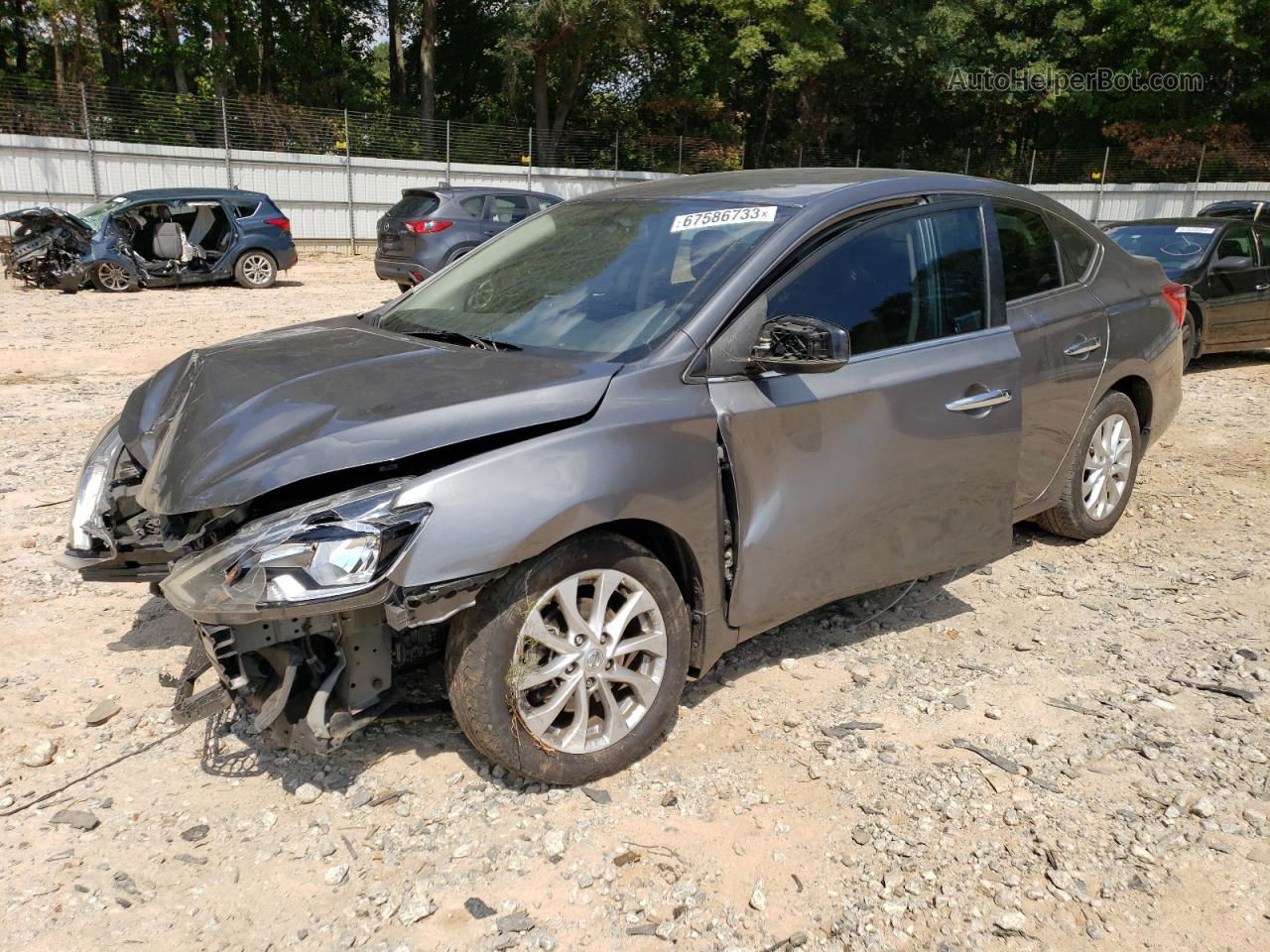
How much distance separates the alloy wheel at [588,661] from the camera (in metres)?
2.86

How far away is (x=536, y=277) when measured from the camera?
12.5ft

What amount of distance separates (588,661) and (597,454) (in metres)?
0.61

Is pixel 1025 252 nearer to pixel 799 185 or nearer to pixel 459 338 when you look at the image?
pixel 799 185

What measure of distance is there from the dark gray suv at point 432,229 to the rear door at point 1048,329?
35.9 ft

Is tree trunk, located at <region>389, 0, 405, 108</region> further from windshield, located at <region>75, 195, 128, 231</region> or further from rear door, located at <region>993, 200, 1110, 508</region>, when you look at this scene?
rear door, located at <region>993, 200, 1110, 508</region>

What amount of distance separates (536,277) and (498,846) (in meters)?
2.01

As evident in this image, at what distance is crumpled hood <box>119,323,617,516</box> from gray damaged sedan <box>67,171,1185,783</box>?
1cm

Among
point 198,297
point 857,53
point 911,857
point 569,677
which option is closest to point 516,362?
point 569,677

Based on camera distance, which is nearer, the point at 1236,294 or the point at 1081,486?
the point at 1081,486

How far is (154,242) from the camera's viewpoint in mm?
15594

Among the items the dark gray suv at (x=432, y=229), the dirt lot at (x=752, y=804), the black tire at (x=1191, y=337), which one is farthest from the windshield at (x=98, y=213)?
the black tire at (x=1191, y=337)

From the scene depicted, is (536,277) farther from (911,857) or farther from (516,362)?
(911,857)

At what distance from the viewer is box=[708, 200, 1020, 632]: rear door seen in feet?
10.6

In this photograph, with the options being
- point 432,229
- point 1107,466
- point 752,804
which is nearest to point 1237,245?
point 1107,466
